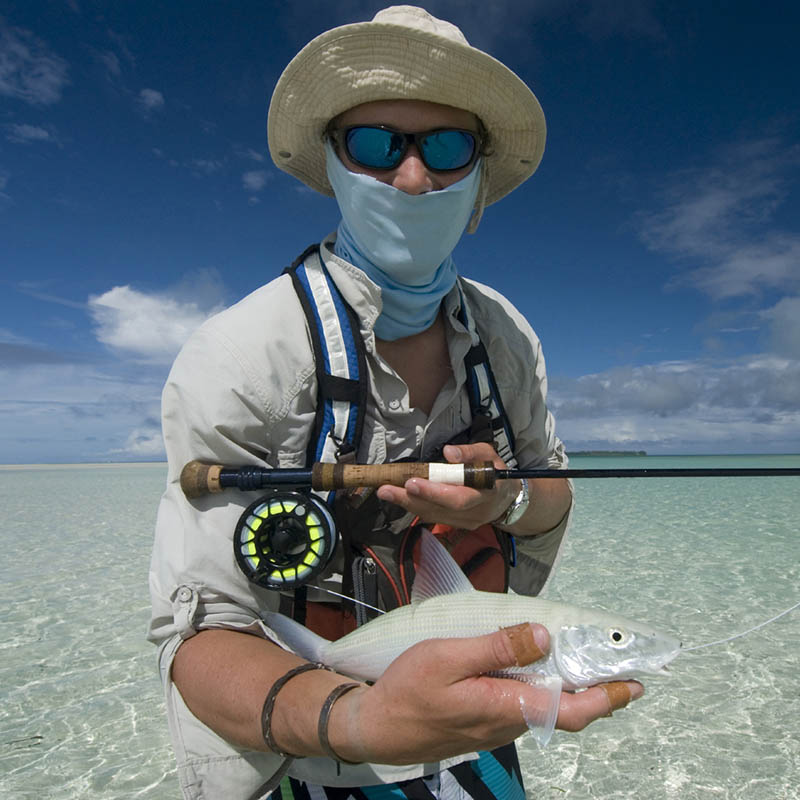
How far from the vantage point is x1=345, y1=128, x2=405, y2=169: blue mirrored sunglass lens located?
7.32 ft

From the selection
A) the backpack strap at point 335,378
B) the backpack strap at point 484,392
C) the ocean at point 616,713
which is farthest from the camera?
the ocean at point 616,713

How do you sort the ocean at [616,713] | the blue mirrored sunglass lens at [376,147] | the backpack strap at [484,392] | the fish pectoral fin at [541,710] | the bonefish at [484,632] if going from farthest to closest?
1. the ocean at [616,713]
2. the backpack strap at [484,392]
3. the blue mirrored sunglass lens at [376,147]
4. the bonefish at [484,632]
5. the fish pectoral fin at [541,710]

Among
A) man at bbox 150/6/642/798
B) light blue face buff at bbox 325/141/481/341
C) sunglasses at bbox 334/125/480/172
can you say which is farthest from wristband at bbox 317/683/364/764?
sunglasses at bbox 334/125/480/172

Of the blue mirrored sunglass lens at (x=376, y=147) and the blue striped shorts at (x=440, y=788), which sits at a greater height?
the blue mirrored sunglass lens at (x=376, y=147)

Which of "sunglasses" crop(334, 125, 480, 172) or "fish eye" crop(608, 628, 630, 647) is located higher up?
"sunglasses" crop(334, 125, 480, 172)

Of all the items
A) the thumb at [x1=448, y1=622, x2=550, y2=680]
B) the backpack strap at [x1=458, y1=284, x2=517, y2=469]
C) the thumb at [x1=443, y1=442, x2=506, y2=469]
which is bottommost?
the thumb at [x1=448, y1=622, x2=550, y2=680]

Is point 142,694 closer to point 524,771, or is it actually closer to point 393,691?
point 524,771

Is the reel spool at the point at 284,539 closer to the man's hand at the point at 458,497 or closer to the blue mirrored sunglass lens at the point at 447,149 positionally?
the man's hand at the point at 458,497

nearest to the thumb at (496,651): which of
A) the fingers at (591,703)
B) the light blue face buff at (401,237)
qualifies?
the fingers at (591,703)

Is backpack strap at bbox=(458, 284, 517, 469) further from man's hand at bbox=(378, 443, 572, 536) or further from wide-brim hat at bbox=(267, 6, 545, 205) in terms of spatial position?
wide-brim hat at bbox=(267, 6, 545, 205)

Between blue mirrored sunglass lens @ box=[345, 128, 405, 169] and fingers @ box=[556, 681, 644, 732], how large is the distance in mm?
1918

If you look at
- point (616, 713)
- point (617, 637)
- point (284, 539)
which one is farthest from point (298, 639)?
point (616, 713)

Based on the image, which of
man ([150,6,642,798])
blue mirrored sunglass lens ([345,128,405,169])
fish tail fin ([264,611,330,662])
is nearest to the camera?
man ([150,6,642,798])

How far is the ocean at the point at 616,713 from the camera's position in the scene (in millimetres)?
3643
